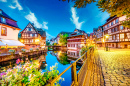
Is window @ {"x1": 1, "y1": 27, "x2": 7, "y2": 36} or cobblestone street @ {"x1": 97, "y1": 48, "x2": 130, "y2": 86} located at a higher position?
window @ {"x1": 1, "y1": 27, "x2": 7, "y2": 36}

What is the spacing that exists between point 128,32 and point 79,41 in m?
19.2

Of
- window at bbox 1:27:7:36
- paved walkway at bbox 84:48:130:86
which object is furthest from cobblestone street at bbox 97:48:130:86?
window at bbox 1:27:7:36

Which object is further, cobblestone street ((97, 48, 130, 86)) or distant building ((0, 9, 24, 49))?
distant building ((0, 9, 24, 49))

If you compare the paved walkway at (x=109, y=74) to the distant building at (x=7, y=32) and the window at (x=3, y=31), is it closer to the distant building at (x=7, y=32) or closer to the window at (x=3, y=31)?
the distant building at (x=7, y=32)

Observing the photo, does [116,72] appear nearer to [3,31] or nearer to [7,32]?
[3,31]

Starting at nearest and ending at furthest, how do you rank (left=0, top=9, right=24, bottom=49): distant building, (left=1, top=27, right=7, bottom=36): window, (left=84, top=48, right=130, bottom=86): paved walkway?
1. (left=84, top=48, right=130, bottom=86): paved walkway
2. (left=0, top=9, right=24, bottom=49): distant building
3. (left=1, top=27, right=7, bottom=36): window

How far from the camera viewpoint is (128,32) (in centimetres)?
2308

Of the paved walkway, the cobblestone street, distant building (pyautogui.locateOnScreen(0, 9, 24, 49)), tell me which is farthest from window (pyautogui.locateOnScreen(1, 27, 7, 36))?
the cobblestone street

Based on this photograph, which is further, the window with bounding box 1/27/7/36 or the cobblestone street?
the window with bounding box 1/27/7/36

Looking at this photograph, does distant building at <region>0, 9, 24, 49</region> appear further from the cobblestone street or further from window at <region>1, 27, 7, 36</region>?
the cobblestone street

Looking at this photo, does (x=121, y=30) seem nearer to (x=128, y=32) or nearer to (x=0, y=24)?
(x=128, y=32)

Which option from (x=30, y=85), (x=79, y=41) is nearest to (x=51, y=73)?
(x=30, y=85)

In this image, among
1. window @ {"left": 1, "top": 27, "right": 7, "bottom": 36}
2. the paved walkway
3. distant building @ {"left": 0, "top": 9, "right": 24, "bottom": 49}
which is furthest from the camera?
window @ {"left": 1, "top": 27, "right": 7, "bottom": 36}

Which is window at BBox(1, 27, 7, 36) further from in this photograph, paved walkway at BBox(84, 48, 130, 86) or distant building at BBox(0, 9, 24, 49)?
paved walkway at BBox(84, 48, 130, 86)
